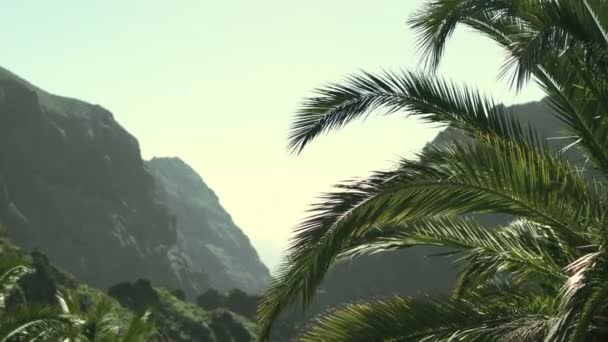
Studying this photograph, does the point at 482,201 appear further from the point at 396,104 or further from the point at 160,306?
the point at 160,306

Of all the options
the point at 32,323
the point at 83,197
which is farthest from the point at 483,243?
the point at 83,197

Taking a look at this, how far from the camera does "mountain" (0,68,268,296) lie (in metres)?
110

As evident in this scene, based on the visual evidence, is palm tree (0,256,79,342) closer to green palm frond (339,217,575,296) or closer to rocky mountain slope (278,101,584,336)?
green palm frond (339,217,575,296)

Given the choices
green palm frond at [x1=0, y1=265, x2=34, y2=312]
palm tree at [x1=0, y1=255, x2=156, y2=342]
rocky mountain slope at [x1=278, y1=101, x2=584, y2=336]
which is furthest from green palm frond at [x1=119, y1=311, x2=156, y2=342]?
rocky mountain slope at [x1=278, y1=101, x2=584, y2=336]

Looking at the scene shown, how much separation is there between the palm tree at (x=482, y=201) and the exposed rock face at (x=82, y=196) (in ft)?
337

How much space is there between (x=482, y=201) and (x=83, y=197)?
119895 mm

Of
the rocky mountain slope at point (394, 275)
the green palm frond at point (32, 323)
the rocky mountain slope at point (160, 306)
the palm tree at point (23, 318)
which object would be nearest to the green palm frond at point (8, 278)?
the palm tree at point (23, 318)

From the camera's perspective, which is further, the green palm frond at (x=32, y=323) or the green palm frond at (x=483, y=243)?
the green palm frond at (x=32, y=323)

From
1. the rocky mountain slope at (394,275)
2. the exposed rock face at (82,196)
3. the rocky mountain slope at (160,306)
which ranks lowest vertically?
the rocky mountain slope at (394,275)

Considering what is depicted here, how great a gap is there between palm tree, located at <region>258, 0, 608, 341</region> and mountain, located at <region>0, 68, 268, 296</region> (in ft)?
337

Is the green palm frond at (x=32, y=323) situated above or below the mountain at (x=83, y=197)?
below

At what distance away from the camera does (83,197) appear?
12050cm

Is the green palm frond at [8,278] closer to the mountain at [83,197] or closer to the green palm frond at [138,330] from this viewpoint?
the green palm frond at [138,330]

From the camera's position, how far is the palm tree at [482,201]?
5.87 metres
